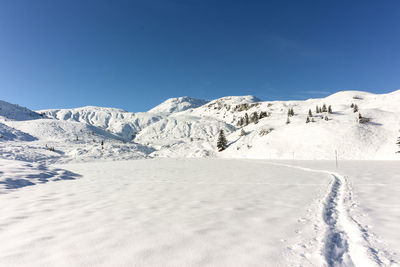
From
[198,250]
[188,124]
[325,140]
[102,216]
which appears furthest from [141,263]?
[188,124]

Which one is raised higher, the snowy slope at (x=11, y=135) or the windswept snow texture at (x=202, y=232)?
the snowy slope at (x=11, y=135)

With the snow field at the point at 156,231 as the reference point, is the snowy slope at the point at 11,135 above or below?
above

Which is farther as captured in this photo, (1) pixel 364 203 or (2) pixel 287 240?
(1) pixel 364 203

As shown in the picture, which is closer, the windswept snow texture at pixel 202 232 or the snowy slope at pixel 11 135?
the windswept snow texture at pixel 202 232

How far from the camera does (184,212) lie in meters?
6.07

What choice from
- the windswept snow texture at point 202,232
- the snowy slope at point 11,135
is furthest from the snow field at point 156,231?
the snowy slope at point 11,135

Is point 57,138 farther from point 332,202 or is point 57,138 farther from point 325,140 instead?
point 325,140

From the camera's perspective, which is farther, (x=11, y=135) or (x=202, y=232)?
(x=11, y=135)

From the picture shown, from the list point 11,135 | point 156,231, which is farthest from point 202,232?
point 11,135

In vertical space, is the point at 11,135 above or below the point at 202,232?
above

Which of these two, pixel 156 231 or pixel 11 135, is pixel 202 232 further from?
pixel 11 135

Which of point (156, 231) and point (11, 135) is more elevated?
point (11, 135)

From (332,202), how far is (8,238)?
938 cm

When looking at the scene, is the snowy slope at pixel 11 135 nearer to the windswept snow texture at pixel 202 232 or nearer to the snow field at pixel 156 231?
the snow field at pixel 156 231
